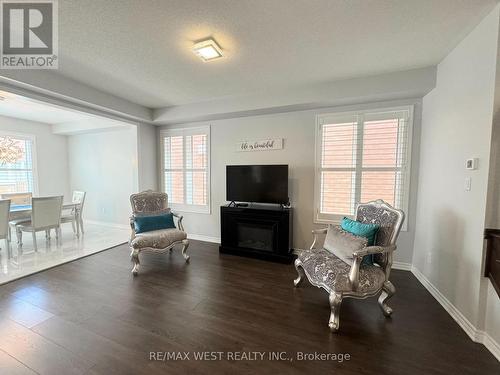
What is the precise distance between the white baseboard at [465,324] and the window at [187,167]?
11.7ft

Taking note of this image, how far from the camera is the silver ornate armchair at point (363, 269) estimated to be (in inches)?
75.5

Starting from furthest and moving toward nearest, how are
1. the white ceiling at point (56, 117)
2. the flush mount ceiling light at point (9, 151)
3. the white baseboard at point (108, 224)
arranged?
1. the white baseboard at point (108, 224)
2. the flush mount ceiling light at point (9, 151)
3. the white ceiling at point (56, 117)

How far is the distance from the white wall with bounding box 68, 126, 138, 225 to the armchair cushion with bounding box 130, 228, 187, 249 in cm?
219

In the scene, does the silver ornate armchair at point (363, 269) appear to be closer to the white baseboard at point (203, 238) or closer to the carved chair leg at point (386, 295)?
the carved chair leg at point (386, 295)

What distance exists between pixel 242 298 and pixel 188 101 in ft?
11.0

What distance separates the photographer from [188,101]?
12.9 feet

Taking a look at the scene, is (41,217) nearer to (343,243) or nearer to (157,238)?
(157,238)

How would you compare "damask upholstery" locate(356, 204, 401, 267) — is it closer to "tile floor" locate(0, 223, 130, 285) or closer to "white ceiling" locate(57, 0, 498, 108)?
"white ceiling" locate(57, 0, 498, 108)

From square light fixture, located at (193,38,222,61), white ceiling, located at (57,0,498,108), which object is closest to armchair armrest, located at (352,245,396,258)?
white ceiling, located at (57,0,498,108)

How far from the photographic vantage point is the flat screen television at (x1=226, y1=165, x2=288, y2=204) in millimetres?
3494

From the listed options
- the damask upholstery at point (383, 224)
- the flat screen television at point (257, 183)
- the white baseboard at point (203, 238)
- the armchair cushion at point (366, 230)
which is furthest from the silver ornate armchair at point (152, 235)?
the damask upholstery at point (383, 224)

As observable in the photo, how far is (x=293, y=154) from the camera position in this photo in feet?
12.0

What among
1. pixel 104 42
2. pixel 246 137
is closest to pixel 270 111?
pixel 246 137

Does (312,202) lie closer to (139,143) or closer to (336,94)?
(336,94)
